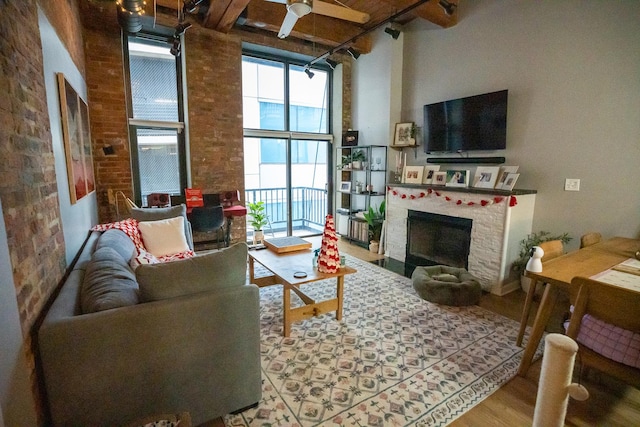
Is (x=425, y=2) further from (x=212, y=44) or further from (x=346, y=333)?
(x=346, y=333)

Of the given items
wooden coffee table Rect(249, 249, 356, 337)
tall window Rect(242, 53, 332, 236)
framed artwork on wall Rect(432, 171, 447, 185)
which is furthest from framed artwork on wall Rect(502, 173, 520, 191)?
tall window Rect(242, 53, 332, 236)

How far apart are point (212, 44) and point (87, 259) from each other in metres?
3.73

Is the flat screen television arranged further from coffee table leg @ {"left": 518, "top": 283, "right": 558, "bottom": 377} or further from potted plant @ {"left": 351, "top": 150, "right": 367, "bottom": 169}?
coffee table leg @ {"left": 518, "top": 283, "right": 558, "bottom": 377}

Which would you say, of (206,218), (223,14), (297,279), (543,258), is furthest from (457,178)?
(223,14)

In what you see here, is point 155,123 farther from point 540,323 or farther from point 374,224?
point 540,323

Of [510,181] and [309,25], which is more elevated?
[309,25]

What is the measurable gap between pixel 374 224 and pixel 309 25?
3134mm

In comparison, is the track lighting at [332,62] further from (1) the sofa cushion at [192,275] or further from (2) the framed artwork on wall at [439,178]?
(1) the sofa cushion at [192,275]

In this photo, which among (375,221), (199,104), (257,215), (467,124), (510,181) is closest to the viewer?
(510,181)

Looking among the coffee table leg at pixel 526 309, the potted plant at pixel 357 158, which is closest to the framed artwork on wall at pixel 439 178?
the potted plant at pixel 357 158

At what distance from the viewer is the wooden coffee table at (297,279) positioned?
2.48 metres

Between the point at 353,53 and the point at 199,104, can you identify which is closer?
the point at 199,104

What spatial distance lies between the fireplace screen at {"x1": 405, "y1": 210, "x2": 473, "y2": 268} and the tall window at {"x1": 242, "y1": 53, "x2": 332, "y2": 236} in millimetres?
2276

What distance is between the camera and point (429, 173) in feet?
14.1
